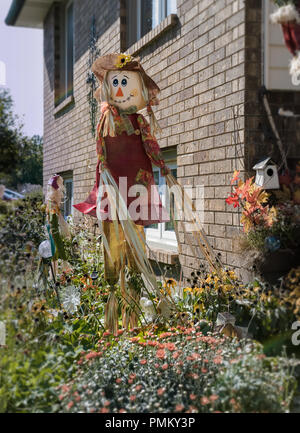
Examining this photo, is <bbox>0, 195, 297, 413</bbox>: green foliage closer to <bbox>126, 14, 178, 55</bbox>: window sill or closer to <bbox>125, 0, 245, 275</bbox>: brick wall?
<bbox>125, 0, 245, 275</bbox>: brick wall

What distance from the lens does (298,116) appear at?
2.88 meters

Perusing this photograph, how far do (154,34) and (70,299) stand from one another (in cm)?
275

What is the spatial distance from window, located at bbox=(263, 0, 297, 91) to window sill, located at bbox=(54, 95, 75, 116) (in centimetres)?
437

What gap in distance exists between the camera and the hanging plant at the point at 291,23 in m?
2.43

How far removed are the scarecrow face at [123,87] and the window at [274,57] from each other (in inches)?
36.6

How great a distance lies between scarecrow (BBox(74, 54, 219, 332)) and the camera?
3.34 meters

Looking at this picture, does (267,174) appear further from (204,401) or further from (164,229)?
(164,229)

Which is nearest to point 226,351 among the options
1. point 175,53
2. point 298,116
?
point 298,116

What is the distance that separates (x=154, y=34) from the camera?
4.68m

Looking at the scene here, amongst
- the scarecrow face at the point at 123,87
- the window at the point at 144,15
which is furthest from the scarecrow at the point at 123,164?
the window at the point at 144,15

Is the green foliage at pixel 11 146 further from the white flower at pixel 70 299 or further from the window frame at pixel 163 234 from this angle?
the window frame at pixel 163 234
